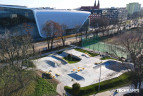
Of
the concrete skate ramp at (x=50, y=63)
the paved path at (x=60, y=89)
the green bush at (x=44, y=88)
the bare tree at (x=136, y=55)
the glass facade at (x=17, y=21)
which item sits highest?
the glass facade at (x=17, y=21)

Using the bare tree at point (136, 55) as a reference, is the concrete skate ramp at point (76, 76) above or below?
below

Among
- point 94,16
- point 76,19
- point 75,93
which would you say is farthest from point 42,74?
point 94,16

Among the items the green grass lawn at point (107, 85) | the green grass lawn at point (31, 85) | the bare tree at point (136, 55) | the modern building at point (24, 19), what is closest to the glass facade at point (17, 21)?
the modern building at point (24, 19)

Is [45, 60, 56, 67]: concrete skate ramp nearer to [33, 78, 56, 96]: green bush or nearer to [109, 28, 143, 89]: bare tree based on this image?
[33, 78, 56, 96]: green bush

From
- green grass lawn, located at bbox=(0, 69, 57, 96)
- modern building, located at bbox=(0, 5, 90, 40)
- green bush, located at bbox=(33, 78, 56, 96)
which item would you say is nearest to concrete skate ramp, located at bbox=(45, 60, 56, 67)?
green grass lawn, located at bbox=(0, 69, 57, 96)

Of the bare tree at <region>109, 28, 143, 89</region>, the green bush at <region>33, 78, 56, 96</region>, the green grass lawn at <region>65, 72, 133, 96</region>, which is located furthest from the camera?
the green grass lawn at <region>65, 72, 133, 96</region>

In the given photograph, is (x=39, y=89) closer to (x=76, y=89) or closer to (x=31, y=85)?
(x=31, y=85)

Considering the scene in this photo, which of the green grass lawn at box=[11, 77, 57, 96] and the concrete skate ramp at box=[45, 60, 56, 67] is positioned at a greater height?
the concrete skate ramp at box=[45, 60, 56, 67]

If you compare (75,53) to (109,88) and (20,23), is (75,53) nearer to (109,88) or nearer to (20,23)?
(109,88)

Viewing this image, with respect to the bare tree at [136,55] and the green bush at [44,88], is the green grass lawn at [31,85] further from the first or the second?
the bare tree at [136,55]
